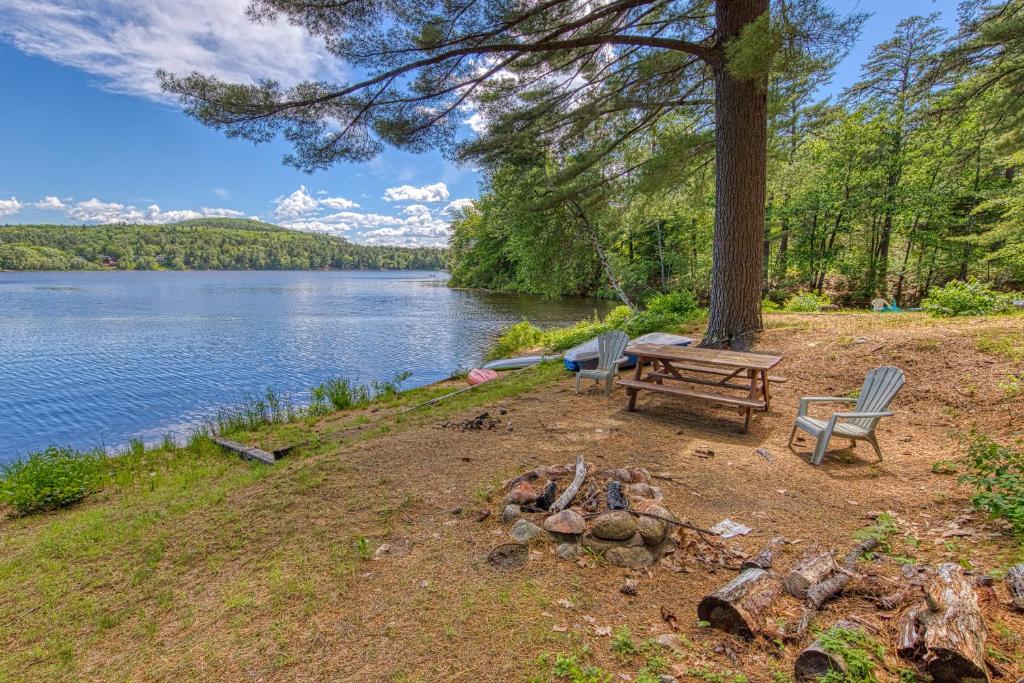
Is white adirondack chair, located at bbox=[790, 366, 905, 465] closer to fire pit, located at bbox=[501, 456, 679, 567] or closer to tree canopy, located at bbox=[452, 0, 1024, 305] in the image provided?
fire pit, located at bbox=[501, 456, 679, 567]

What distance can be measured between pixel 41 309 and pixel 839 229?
4252 centimetres

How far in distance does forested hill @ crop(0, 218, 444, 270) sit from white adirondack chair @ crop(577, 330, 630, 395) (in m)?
96.4

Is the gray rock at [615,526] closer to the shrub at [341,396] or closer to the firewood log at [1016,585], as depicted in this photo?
the firewood log at [1016,585]

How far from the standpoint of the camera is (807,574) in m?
2.36

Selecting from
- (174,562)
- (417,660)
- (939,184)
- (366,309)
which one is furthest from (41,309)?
(939,184)

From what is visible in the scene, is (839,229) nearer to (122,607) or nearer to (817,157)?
(817,157)

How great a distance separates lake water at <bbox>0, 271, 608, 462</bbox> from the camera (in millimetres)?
9875

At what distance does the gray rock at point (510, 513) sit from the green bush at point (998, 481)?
2784mm

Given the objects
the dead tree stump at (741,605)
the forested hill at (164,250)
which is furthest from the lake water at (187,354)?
the forested hill at (164,250)

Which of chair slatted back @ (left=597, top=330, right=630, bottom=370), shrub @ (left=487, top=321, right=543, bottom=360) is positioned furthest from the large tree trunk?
shrub @ (left=487, top=321, right=543, bottom=360)

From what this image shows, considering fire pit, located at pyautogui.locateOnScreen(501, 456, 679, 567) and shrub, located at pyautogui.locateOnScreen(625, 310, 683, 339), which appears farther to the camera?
shrub, located at pyautogui.locateOnScreen(625, 310, 683, 339)

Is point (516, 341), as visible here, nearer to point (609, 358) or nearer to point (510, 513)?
point (609, 358)

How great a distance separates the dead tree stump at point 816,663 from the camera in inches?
69.6

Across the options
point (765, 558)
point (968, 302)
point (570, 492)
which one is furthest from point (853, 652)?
point (968, 302)
